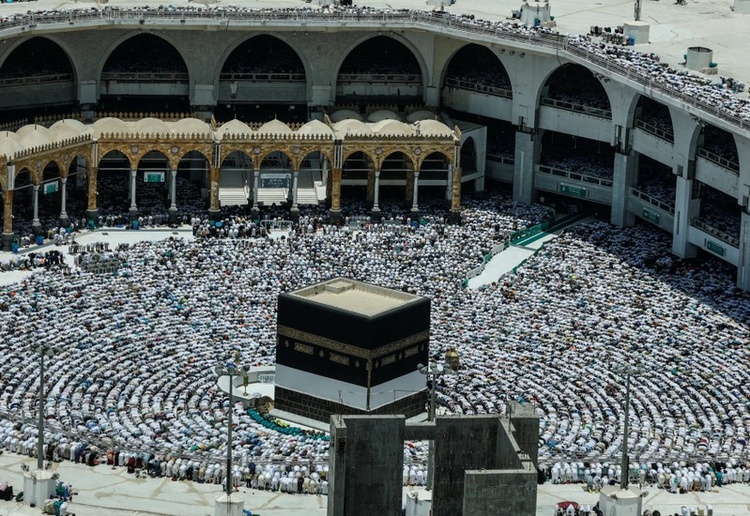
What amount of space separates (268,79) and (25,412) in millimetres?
60441

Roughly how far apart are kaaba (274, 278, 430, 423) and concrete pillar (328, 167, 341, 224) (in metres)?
31.2

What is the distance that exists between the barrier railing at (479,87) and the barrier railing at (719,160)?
23154 mm

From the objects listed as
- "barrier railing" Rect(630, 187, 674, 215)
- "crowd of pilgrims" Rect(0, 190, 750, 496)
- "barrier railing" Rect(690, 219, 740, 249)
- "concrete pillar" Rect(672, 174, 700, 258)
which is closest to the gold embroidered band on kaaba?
"crowd of pilgrims" Rect(0, 190, 750, 496)

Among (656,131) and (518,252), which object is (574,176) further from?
(518,252)

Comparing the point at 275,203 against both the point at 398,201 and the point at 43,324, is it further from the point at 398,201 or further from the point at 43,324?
the point at 43,324

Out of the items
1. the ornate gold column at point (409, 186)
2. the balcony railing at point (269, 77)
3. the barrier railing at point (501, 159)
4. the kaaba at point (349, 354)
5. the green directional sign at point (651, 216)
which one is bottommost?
the kaaba at point (349, 354)

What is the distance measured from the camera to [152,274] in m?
123

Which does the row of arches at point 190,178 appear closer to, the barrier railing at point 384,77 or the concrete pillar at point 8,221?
the concrete pillar at point 8,221

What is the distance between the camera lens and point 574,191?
145m

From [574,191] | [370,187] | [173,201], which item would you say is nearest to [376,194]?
[370,187]

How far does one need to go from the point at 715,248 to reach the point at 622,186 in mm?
14199

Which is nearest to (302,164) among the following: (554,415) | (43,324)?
(43,324)

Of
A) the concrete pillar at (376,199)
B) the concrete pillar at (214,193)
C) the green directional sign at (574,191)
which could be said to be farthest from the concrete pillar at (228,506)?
the green directional sign at (574,191)

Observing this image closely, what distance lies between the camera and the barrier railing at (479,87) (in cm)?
14962
